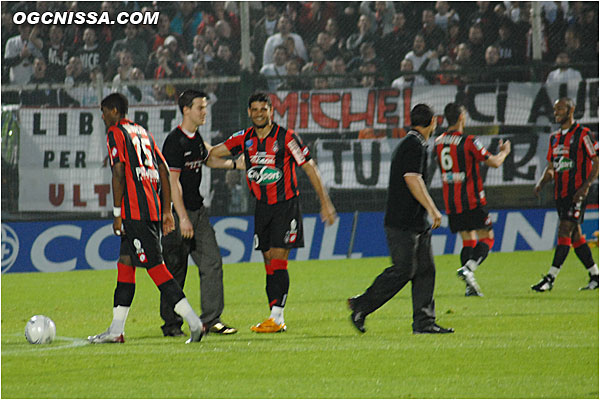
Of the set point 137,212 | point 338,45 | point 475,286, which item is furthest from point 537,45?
point 137,212

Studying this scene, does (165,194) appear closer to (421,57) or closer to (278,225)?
(278,225)

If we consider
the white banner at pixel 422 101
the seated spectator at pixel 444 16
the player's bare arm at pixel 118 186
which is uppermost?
the seated spectator at pixel 444 16

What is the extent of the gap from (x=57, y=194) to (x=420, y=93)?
586cm

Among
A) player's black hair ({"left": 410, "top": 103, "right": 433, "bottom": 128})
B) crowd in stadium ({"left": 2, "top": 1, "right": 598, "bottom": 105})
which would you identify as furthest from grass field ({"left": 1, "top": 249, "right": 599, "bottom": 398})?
crowd in stadium ({"left": 2, "top": 1, "right": 598, "bottom": 105})

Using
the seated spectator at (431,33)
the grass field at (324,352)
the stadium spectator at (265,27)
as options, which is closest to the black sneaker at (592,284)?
the grass field at (324,352)

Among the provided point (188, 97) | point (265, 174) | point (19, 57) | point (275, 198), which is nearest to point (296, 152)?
point (265, 174)

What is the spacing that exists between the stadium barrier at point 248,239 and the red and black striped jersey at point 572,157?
431 centimetres

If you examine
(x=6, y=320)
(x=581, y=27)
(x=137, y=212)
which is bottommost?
(x=6, y=320)

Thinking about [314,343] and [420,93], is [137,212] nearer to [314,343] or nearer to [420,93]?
[314,343]

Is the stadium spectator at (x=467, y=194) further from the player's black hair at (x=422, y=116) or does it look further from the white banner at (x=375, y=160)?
the white banner at (x=375, y=160)

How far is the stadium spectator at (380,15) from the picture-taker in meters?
17.0

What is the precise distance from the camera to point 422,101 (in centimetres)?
1578

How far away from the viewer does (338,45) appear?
17.2 metres

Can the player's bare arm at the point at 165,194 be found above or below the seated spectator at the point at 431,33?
below
